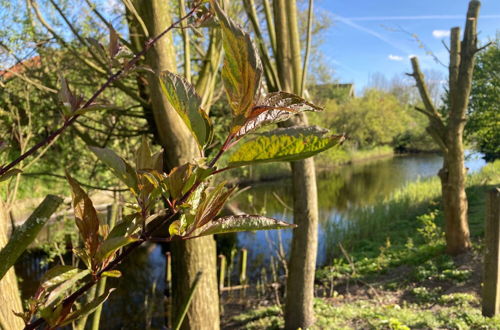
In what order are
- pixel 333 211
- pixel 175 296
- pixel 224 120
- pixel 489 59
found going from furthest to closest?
1. pixel 333 211
2. pixel 489 59
3. pixel 224 120
4. pixel 175 296

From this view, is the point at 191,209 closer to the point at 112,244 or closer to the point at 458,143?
the point at 112,244

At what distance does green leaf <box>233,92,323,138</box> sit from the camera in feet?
1.22

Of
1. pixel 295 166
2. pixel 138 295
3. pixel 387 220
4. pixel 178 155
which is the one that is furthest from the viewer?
pixel 387 220

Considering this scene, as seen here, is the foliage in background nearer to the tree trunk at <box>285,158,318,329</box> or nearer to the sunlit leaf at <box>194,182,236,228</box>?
the tree trunk at <box>285,158,318,329</box>

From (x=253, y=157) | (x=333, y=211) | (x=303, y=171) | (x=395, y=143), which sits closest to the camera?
(x=253, y=157)

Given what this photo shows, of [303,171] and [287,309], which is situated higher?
[303,171]

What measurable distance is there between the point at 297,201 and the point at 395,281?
8.49 ft

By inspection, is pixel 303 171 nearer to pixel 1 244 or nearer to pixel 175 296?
pixel 175 296

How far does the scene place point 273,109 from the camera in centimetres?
38

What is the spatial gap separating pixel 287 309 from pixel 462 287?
2.27 m

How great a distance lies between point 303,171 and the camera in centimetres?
325

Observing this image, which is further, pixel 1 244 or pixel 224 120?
pixel 224 120

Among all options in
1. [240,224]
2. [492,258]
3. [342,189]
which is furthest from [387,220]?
[240,224]

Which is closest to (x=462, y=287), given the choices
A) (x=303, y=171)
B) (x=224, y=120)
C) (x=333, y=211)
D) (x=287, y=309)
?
(x=287, y=309)
